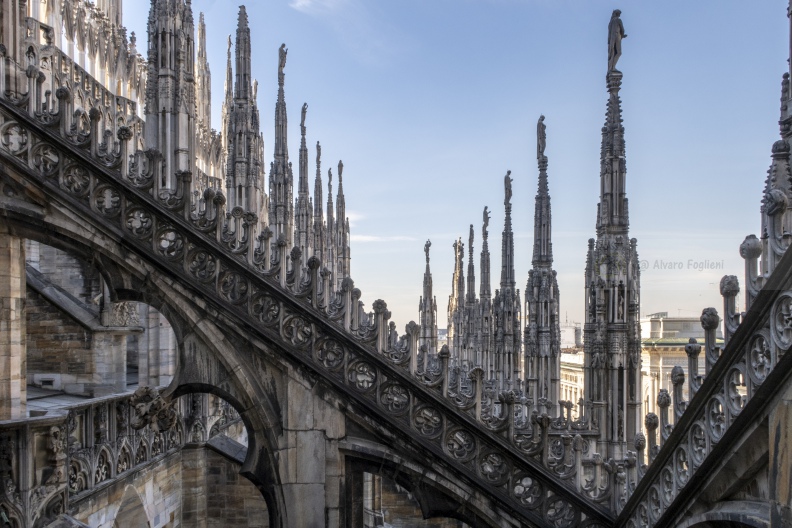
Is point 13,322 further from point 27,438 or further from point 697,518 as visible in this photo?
point 697,518

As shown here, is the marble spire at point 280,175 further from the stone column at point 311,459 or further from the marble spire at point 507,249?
the stone column at point 311,459

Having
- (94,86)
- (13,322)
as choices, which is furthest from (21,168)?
(94,86)

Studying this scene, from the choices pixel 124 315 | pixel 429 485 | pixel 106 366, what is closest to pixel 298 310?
pixel 429 485

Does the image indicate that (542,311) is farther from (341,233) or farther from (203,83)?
(203,83)

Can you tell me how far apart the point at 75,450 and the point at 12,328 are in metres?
2.26

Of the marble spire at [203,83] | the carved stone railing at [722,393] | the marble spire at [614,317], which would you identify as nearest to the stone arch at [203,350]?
the carved stone railing at [722,393]

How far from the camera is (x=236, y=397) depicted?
24.5ft

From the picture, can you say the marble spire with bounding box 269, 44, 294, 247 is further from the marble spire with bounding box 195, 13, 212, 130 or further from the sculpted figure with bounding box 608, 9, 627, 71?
the marble spire with bounding box 195, 13, 212, 130

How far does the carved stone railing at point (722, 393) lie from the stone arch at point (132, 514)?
8.80 meters

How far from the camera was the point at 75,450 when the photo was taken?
979 centimetres

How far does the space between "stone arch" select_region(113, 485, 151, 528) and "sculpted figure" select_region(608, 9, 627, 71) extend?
1111 centimetres

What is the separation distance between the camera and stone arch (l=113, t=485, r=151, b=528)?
11.8 m

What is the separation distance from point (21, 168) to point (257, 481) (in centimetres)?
421

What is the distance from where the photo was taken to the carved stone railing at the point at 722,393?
4.28 metres
